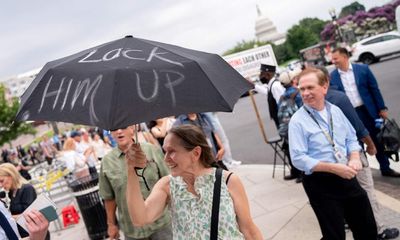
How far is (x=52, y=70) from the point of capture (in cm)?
223

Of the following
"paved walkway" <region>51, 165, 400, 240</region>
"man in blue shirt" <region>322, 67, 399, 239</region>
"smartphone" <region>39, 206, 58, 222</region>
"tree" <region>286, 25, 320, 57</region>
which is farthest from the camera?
"tree" <region>286, 25, 320, 57</region>

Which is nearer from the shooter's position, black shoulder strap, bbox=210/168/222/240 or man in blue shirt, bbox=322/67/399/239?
black shoulder strap, bbox=210/168/222/240

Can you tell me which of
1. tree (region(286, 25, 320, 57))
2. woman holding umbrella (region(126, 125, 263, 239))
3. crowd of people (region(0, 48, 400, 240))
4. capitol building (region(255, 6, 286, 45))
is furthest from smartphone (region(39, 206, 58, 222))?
capitol building (region(255, 6, 286, 45))

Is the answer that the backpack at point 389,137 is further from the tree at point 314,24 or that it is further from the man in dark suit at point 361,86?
the tree at point 314,24

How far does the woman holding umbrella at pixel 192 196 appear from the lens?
225 centimetres

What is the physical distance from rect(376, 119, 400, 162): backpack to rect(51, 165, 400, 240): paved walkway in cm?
56

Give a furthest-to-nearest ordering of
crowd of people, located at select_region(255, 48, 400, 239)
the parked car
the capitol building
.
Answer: the capitol building < the parked car < crowd of people, located at select_region(255, 48, 400, 239)

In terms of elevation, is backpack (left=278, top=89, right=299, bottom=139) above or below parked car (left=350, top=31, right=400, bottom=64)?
above

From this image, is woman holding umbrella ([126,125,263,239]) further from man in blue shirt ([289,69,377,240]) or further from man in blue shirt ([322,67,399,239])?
man in blue shirt ([322,67,399,239])

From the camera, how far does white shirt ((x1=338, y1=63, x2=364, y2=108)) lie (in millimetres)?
5602

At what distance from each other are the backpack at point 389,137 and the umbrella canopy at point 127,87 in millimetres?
3617

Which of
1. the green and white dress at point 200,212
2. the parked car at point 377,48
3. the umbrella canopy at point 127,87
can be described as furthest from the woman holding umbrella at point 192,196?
the parked car at point 377,48

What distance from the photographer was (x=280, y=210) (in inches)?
230

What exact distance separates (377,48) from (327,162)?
82.6 feet
